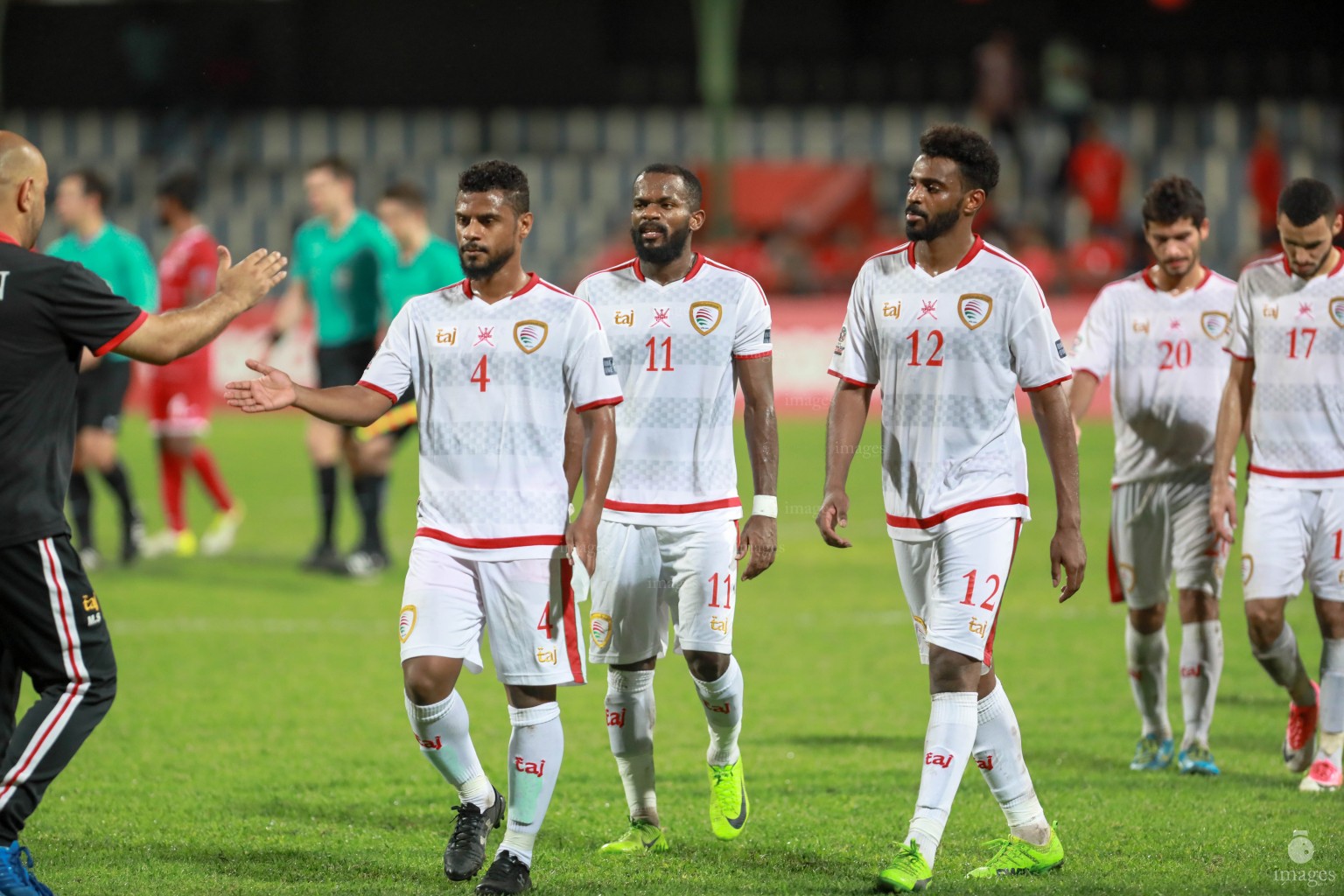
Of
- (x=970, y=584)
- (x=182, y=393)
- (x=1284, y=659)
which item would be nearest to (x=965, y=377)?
(x=970, y=584)

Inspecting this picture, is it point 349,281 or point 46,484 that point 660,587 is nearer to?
point 46,484

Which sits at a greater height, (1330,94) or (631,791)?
(1330,94)

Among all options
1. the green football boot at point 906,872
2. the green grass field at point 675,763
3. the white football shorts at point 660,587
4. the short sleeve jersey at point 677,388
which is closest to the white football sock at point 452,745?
the green grass field at point 675,763

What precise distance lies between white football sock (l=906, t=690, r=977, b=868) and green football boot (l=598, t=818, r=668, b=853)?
1054 millimetres

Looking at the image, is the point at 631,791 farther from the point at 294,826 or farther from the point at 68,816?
the point at 68,816

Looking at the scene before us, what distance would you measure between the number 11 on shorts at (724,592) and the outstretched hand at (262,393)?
1614 millimetres

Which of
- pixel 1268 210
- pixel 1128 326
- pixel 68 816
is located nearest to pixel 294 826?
pixel 68 816

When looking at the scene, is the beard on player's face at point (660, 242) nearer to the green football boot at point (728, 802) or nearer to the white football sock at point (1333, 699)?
the green football boot at point (728, 802)

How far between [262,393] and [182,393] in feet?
26.8

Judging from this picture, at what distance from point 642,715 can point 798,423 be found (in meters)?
16.4

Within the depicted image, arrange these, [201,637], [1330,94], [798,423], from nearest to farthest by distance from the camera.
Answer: [201,637]
[798,423]
[1330,94]

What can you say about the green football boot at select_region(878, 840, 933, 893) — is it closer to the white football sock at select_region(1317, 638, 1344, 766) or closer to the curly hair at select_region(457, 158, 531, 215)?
the curly hair at select_region(457, 158, 531, 215)

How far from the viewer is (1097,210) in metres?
23.8

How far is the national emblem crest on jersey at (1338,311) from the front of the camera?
6648 mm
